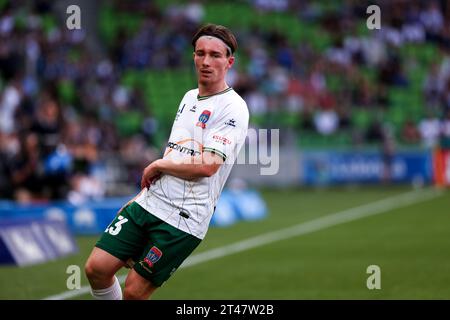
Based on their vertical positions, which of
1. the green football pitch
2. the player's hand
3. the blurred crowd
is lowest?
the green football pitch

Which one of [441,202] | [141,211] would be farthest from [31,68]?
[141,211]

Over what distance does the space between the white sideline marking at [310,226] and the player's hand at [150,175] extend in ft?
10.5

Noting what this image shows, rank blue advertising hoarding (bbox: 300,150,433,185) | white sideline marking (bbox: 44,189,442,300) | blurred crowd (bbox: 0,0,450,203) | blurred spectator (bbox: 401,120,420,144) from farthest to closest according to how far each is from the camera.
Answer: blurred spectator (bbox: 401,120,420,144) < blue advertising hoarding (bbox: 300,150,433,185) < blurred crowd (bbox: 0,0,450,203) < white sideline marking (bbox: 44,189,442,300)

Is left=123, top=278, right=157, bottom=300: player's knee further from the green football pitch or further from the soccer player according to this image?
the green football pitch

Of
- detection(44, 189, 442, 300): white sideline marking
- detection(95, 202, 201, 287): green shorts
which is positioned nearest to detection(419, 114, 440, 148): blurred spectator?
detection(44, 189, 442, 300): white sideline marking

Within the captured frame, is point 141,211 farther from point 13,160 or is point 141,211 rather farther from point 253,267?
point 13,160

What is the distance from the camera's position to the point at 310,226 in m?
18.1

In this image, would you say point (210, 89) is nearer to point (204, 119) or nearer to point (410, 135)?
point (204, 119)

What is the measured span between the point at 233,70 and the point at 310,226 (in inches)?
550

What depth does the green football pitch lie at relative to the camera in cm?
1018

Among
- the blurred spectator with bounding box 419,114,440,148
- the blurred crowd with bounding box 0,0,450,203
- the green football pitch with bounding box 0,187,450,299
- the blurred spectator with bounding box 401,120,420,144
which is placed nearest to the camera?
the green football pitch with bounding box 0,187,450,299

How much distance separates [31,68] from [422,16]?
15824 mm

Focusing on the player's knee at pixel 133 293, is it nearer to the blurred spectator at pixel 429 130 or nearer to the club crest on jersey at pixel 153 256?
the club crest on jersey at pixel 153 256

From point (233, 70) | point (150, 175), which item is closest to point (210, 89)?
point (150, 175)
